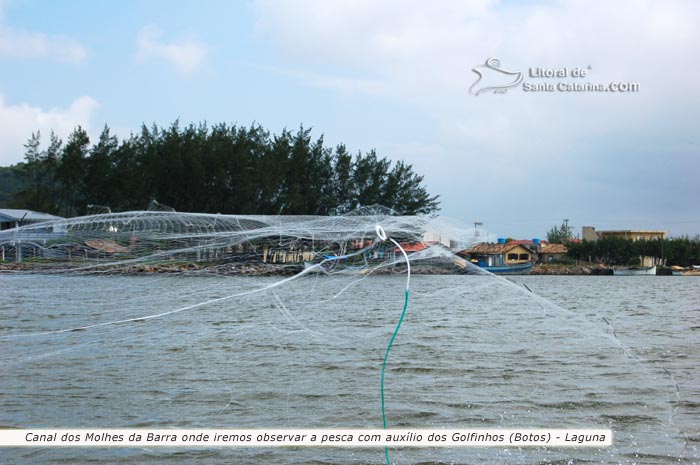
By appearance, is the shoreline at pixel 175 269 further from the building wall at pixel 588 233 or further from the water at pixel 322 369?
the building wall at pixel 588 233

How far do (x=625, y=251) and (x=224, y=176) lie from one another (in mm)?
50945

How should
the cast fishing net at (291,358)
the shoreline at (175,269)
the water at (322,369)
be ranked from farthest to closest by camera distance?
the shoreline at (175,269) → the cast fishing net at (291,358) → the water at (322,369)

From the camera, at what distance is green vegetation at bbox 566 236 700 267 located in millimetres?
79625

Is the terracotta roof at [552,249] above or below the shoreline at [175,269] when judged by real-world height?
below

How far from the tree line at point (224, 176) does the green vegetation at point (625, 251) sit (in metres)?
30.2

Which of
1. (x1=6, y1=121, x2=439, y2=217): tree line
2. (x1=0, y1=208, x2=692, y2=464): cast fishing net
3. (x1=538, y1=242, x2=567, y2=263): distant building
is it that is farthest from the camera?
(x1=538, y1=242, x2=567, y2=263): distant building

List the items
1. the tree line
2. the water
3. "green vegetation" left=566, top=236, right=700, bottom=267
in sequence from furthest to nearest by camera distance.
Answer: "green vegetation" left=566, top=236, right=700, bottom=267
the tree line
the water

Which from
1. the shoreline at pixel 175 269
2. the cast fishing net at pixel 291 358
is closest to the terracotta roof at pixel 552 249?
the cast fishing net at pixel 291 358

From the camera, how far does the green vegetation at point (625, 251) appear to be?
79625 mm
